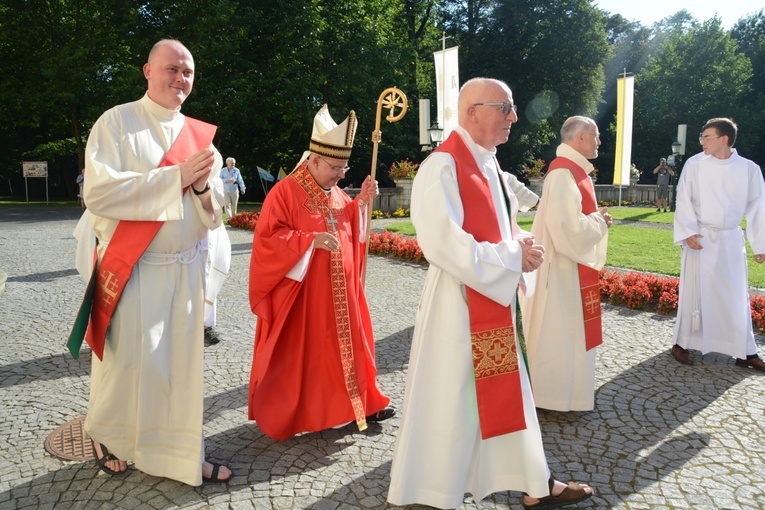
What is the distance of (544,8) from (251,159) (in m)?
17.9

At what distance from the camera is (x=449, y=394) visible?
9.84 ft

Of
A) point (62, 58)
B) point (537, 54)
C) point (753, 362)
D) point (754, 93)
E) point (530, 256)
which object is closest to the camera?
point (530, 256)

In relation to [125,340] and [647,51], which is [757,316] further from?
[647,51]

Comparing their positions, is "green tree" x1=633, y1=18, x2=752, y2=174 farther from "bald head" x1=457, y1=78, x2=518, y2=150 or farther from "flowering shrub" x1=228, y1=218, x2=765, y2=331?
"bald head" x1=457, y1=78, x2=518, y2=150

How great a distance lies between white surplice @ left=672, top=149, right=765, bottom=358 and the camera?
5.76m

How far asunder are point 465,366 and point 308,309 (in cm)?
152

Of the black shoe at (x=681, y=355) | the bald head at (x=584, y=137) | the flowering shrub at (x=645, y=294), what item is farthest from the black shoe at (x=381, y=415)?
the flowering shrub at (x=645, y=294)

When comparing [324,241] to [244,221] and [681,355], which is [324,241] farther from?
[244,221]

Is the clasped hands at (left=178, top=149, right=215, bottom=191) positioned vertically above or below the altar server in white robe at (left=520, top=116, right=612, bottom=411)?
above

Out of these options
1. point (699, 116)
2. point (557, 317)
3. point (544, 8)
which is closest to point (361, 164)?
point (544, 8)

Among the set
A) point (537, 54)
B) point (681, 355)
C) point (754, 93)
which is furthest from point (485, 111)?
point (754, 93)

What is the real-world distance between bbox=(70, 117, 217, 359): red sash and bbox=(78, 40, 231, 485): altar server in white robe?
1.6 inches

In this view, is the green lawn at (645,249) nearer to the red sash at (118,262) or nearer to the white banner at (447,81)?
the white banner at (447,81)

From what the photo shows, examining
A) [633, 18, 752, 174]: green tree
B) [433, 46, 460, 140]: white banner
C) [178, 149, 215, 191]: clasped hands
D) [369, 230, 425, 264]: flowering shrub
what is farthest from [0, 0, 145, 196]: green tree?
[633, 18, 752, 174]: green tree
